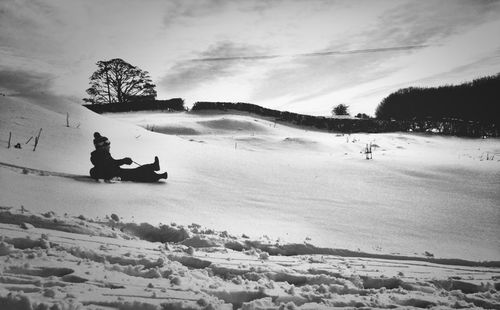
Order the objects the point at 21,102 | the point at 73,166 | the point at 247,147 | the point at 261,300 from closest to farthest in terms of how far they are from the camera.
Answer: the point at 261,300, the point at 73,166, the point at 21,102, the point at 247,147

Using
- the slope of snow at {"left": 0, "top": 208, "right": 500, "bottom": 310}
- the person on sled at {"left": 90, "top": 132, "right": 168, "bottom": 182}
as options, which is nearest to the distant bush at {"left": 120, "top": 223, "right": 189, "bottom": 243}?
the slope of snow at {"left": 0, "top": 208, "right": 500, "bottom": 310}

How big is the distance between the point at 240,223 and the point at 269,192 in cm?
223

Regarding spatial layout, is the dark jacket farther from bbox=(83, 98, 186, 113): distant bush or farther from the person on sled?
bbox=(83, 98, 186, 113): distant bush

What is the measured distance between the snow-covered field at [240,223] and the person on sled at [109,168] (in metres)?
0.33

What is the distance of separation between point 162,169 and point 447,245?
6080mm

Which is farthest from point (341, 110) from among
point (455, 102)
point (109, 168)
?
point (109, 168)

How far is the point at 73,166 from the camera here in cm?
688

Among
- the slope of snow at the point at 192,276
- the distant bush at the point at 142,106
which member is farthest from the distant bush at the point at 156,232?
the distant bush at the point at 142,106

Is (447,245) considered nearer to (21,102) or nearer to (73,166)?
(73,166)

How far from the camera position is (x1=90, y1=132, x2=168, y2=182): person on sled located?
6074 millimetres

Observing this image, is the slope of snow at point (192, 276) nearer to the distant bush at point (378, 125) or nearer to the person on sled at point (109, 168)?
the person on sled at point (109, 168)

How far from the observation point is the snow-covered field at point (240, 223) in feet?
9.23

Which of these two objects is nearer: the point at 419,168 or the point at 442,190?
the point at 442,190

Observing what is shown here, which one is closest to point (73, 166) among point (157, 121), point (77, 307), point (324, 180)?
point (77, 307)
